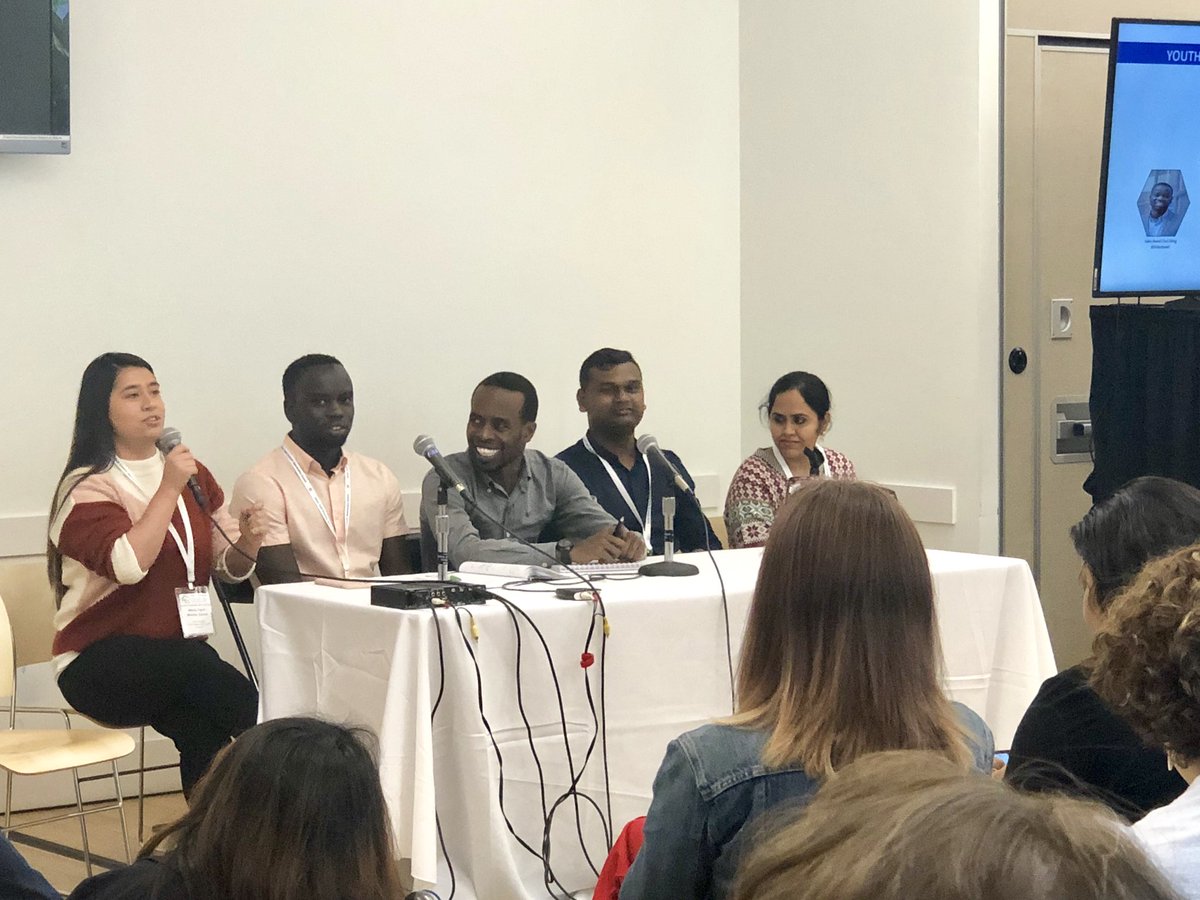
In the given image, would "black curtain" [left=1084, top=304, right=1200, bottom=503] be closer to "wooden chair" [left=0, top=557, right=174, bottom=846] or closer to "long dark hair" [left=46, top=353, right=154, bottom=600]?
"long dark hair" [left=46, top=353, right=154, bottom=600]

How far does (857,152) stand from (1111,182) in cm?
106

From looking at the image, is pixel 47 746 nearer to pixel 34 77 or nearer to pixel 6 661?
pixel 6 661

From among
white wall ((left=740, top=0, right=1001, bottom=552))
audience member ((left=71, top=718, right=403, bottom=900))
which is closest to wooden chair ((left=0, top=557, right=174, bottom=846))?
audience member ((left=71, top=718, right=403, bottom=900))

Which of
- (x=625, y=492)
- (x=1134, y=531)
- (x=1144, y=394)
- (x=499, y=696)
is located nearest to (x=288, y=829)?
(x=1134, y=531)

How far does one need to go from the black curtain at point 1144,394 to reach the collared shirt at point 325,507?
2201 millimetres

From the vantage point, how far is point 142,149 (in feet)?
14.5

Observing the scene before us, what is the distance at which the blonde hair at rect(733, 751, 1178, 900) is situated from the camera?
496mm

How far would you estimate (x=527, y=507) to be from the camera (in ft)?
13.2

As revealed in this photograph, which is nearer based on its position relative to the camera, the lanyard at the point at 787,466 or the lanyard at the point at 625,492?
the lanyard at the point at 625,492

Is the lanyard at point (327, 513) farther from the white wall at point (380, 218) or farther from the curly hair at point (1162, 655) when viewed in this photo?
the curly hair at point (1162, 655)

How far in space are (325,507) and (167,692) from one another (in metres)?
0.75

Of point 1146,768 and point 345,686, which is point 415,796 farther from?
point 1146,768

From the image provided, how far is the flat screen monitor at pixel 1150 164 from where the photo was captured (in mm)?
4371

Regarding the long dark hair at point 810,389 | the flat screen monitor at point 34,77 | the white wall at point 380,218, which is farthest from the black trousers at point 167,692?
the long dark hair at point 810,389
